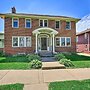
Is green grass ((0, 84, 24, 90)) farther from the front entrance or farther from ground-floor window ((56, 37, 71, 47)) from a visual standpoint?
ground-floor window ((56, 37, 71, 47))

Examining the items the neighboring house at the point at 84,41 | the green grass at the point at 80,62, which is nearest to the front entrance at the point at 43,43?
the green grass at the point at 80,62

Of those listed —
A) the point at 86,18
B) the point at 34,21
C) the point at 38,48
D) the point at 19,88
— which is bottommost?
the point at 19,88

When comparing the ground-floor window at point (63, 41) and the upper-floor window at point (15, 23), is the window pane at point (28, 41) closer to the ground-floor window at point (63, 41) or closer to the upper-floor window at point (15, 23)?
the upper-floor window at point (15, 23)

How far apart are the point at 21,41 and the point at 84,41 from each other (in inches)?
503

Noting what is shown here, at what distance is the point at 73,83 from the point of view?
6941 mm

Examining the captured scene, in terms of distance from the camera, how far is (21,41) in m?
22.2

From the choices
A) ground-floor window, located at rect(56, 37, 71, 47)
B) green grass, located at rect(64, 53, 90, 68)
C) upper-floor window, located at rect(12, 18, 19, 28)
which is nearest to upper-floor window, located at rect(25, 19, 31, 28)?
upper-floor window, located at rect(12, 18, 19, 28)

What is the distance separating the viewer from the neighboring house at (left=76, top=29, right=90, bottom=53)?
26886 millimetres

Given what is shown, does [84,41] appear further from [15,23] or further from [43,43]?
[15,23]

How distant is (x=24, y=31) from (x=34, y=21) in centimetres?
206

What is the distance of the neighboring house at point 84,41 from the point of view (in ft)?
88.2

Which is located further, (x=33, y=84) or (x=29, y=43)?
(x=29, y=43)

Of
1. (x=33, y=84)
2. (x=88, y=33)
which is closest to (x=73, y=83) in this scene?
(x=33, y=84)

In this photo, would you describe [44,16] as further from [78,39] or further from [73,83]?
[73,83]
